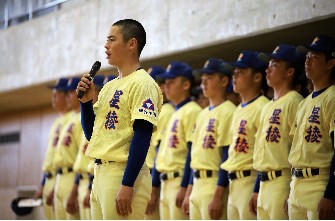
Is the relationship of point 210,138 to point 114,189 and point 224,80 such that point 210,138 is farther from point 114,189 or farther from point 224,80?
point 114,189

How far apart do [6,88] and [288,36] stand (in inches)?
183

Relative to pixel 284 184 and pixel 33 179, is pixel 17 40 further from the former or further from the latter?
pixel 284 184

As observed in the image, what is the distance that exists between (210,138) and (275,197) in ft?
3.20

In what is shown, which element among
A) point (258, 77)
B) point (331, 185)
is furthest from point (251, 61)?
point (331, 185)

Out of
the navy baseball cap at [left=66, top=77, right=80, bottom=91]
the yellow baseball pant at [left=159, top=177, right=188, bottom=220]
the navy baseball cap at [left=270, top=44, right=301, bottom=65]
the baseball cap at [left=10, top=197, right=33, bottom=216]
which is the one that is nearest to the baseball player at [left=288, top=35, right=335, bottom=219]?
the navy baseball cap at [left=270, top=44, right=301, bottom=65]

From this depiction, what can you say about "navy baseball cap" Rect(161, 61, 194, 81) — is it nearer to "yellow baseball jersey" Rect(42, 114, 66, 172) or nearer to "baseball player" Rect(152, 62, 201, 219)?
"baseball player" Rect(152, 62, 201, 219)

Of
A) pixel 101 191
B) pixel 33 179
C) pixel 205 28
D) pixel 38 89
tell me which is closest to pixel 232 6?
pixel 205 28

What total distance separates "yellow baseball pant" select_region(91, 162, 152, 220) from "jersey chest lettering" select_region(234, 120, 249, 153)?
187cm

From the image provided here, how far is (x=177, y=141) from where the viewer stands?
20.2 ft

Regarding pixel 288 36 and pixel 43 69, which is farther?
pixel 43 69

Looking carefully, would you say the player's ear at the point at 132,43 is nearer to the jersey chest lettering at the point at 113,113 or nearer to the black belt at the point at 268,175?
the jersey chest lettering at the point at 113,113

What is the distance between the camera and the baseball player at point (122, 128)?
342 centimetres

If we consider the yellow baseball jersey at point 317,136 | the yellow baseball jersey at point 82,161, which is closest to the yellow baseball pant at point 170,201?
the yellow baseball jersey at point 82,161

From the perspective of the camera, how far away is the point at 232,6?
601 cm
